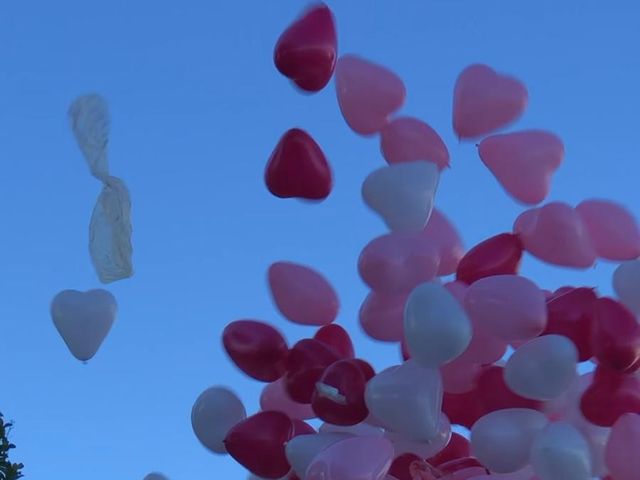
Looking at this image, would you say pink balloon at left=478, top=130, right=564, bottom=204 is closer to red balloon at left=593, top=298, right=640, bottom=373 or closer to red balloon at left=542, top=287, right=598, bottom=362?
red balloon at left=542, top=287, right=598, bottom=362

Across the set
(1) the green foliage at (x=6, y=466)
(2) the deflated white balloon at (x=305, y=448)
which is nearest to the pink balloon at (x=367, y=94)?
(2) the deflated white balloon at (x=305, y=448)

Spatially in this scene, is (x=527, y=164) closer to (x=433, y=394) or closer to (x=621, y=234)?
(x=621, y=234)

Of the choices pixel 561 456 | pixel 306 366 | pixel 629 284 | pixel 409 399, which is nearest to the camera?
pixel 561 456

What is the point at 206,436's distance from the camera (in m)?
3.95

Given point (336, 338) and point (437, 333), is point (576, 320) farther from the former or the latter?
point (336, 338)

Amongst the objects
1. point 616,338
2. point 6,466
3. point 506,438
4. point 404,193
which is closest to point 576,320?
point 616,338

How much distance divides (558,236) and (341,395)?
886 millimetres

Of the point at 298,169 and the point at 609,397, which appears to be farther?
the point at 298,169

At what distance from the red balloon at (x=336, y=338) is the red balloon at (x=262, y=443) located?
335 mm

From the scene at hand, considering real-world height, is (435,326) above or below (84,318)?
below

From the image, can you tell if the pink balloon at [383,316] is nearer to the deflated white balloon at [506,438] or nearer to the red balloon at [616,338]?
the deflated white balloon at [506,438]

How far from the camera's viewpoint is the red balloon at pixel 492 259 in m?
3.77

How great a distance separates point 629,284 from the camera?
364 centimetres

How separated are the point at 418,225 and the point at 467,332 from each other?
0.52m
